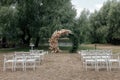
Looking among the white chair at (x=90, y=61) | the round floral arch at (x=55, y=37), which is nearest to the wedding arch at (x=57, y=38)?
the round floral arch at (x=55, y=37)

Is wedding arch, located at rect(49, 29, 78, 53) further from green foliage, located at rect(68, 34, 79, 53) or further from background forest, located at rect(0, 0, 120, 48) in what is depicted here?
background forest, located at rect(0, 0, 120, 48)

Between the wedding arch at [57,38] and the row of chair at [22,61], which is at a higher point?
the wedding arch at [57,38]

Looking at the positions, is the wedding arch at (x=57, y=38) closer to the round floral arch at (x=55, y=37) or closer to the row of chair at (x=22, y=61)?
the round floral arch at (x=55, y=37)

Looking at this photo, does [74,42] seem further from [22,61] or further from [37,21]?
[22,61]

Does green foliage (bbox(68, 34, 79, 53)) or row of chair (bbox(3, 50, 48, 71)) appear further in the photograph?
green foliage (bbox(68, 34, 79, 53))

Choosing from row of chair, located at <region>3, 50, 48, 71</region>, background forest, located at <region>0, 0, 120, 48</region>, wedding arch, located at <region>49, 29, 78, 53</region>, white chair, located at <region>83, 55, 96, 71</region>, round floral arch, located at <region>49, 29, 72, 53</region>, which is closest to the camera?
white chair, located at <region>83, 55, 96, 71</region>

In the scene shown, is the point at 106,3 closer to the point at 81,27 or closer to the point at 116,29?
the point at 116,29

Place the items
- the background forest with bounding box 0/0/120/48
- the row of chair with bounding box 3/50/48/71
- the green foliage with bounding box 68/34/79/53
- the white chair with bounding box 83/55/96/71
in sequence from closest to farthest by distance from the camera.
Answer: the white chair with bounding box 83/55/96/71 → the row of chair with bounding box 3/50/48/71 → the green foliage with bounding box 68/34/79/53 → the background forest with bounding box 0/0/120/48

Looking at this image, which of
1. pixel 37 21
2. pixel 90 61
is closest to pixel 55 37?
pixel 37 21

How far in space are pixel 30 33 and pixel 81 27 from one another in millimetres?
6300

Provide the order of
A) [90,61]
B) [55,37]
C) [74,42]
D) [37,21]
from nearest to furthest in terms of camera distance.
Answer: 1. [90,61]
2. [55,37]
3. [74,42]
4. [37,21]

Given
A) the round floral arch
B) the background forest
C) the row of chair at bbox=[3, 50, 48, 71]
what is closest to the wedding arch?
the round floral arch

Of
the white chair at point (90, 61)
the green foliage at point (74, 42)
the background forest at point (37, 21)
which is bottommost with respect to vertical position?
the white chair at point (90, 61)

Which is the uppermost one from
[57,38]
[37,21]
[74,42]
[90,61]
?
[37,21]
